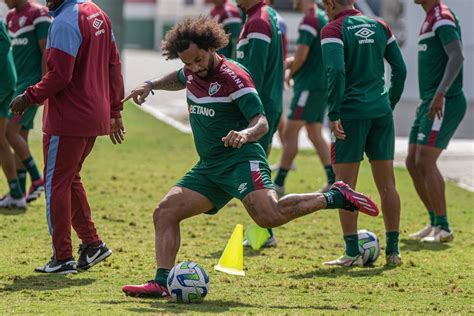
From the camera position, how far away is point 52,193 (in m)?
8.51

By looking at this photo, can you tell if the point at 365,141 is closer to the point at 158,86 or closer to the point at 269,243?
the point at 269,243

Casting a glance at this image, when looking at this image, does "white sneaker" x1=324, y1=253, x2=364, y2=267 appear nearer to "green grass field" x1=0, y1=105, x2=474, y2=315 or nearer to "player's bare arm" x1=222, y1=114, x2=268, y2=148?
"green grass field" x1=0, y1=105, x2=474, y2=315

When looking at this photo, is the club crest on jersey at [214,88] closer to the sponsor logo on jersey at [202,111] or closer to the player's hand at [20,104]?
the sponsor logo on jersey at [202,111]

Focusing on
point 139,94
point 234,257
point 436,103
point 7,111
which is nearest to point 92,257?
point 234,257

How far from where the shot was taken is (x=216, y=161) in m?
7.82

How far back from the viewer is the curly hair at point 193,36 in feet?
24.5

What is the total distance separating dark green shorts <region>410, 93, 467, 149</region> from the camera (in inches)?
415

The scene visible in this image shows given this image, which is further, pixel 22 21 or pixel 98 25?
pixel 22 21

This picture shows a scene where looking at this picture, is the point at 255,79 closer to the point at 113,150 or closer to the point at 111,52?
the point at 111,52

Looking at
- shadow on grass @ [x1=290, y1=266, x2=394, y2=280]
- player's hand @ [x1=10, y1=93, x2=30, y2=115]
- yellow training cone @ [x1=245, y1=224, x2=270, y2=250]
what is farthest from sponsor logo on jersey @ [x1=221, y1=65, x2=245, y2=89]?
yellow training cone @ [x1=245, y1=224, x2=270, y2=250]

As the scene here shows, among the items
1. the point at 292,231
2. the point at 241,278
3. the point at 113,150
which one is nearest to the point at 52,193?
the point at 241,278

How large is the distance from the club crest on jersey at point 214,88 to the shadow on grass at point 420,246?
134 inches

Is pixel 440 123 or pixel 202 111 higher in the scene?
pixel 202 111

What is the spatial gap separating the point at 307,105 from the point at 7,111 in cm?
378
